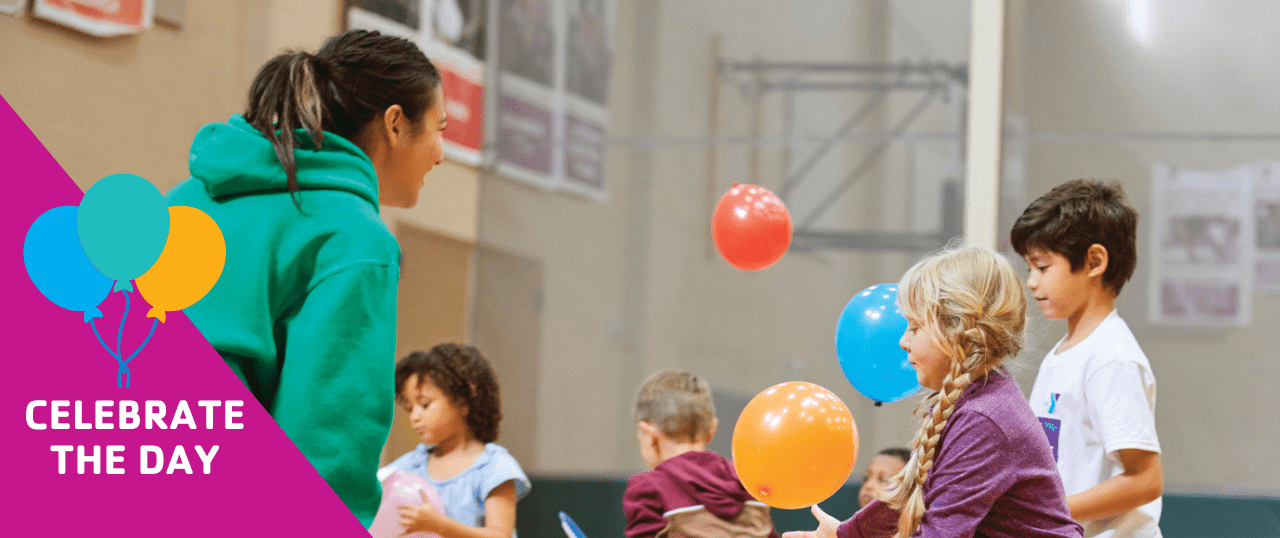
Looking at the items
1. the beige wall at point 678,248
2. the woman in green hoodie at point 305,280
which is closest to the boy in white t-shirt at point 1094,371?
the woman in green hoodie at point 305,280

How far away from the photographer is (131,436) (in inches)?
70.2

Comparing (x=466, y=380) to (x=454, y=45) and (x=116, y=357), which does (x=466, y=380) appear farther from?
(x=454, y=45)

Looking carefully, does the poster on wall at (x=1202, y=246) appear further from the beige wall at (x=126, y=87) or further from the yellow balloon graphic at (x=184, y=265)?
the yellow balloon graphic at (x=184, y=265)

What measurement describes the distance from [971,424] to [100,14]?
11.2ft

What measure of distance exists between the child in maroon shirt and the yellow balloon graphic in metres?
1.52

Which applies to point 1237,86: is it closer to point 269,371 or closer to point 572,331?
point 572,331

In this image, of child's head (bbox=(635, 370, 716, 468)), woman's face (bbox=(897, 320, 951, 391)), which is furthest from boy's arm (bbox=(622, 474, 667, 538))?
woman's face (bbox=(897, 320, 951, 391))

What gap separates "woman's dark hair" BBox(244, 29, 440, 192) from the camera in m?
1.53

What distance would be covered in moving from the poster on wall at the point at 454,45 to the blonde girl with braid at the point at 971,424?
3.79m

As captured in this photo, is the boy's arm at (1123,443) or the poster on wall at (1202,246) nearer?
the boy's arm at (1123,443)

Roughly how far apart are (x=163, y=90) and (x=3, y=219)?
5.96 ft

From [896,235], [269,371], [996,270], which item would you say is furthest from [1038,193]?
[269,371]

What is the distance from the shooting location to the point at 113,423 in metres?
1.83

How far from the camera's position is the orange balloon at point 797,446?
2.05m
